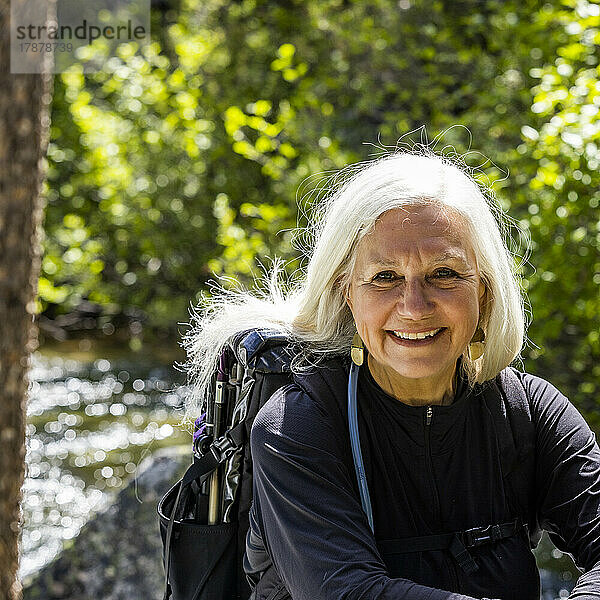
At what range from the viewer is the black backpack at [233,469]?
6.84 ft

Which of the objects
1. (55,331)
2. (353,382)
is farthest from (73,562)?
(55,331)

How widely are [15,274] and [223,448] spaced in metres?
1.92

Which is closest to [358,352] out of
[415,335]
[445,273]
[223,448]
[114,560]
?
[415,335]

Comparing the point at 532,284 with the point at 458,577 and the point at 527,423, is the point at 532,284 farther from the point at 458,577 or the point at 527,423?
the point at 458,577

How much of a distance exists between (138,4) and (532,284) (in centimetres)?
868

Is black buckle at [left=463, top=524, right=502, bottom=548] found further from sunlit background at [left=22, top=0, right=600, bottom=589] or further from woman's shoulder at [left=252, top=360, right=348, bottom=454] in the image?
sunlit background at [left=22, top=0, right=600, bottom=589]

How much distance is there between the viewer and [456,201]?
200 centimetres

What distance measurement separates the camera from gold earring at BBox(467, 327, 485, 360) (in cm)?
213

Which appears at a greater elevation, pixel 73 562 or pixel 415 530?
pixel 415 530

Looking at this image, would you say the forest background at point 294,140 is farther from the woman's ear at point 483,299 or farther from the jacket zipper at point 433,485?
the jacket zipper at point 433,485

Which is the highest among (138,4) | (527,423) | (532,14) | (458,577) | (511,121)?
(138,4)

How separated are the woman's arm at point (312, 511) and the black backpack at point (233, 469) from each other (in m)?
0.13

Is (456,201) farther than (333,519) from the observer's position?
Yes

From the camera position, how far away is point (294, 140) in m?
6.59
